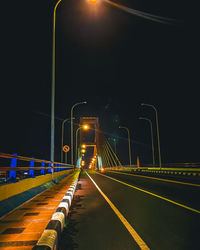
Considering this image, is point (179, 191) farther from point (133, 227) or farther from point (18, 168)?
point (18, 168)

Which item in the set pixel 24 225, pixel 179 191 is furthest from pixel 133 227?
pixel 179 191

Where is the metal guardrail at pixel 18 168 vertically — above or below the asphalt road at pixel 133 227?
above

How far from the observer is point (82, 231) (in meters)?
4.48

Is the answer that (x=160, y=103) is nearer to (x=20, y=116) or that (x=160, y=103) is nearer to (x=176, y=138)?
(x=176, y=138)

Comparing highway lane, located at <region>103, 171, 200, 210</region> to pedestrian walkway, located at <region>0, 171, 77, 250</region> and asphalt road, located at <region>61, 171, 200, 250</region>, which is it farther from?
pedestrian walkway, located at <region>0, 171, 77, 250</region>

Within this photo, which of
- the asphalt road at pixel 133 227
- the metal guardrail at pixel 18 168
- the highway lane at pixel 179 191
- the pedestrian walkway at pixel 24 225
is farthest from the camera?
the highway lane at pixel 179 191

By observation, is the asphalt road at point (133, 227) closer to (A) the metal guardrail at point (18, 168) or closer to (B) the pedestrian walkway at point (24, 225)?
(B) the pedestrian walkway at point (24, 225)

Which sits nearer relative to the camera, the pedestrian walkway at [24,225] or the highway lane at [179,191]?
the pedestrian walkway at [24,225]

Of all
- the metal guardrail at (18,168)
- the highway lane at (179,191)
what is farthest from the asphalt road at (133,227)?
the metal guardrail at (18,168)

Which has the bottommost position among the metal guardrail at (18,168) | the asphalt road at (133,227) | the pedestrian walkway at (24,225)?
the asphalt road at (133,227)

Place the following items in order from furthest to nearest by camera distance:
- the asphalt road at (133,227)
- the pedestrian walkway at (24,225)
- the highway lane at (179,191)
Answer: the highway lane at (179,191) < the asphalt road at (133,227) < the pedestrian walkway at (24,225)

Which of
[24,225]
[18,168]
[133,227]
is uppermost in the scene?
[18,168]

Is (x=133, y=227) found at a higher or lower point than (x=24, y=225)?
lower

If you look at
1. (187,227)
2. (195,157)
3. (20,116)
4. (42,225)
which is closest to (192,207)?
(187,227)
